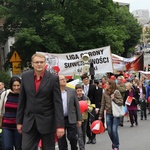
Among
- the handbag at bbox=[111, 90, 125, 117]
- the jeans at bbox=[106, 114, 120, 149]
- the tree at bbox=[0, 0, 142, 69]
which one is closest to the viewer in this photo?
the handbag at bbox=[111, 90, 125, 117]

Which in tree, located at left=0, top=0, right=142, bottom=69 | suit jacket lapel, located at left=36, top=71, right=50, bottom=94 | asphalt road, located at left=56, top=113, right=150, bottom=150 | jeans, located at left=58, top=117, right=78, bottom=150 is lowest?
asphalt road, located at left=56, top=113, right=150, bottom=150

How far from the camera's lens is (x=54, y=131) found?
20.2ft

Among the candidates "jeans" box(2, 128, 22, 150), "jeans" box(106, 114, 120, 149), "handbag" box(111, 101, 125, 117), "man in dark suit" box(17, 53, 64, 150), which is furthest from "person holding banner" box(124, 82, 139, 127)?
"man in dark suit" box(17, 53, 64, 150)

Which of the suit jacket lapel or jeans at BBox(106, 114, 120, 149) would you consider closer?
the suit jacket lapel

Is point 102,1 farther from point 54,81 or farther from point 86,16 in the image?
point 54,81

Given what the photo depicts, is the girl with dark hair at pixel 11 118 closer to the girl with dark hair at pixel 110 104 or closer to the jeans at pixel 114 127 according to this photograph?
the girl with dark hair at pixel 110 104

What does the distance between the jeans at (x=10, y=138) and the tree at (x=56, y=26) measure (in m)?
24.7

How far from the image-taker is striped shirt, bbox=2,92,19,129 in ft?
25.3

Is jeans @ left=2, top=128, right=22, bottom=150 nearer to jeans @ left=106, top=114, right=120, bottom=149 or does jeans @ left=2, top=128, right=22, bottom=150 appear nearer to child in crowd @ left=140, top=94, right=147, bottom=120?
jeans @ left=106, top=114, right=120, bottom=149

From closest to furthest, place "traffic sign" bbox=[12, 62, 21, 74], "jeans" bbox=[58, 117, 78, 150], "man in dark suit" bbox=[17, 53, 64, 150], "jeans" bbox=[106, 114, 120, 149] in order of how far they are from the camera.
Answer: "man in dark suit" bbox=[17, 53, 64, 150] → "jeans" bbox=[58, 117, 78, 150] → "jeans" bbox=[106, 114, 120, 149] → "traffic sign" bbox=[12, 62, 21, 74]

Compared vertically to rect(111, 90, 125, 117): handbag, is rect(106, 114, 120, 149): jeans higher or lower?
lower

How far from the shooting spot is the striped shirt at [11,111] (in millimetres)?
7707

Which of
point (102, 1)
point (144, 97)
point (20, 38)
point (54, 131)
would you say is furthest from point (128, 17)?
point (54, 131)

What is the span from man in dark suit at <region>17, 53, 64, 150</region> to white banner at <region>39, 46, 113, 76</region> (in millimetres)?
11784
